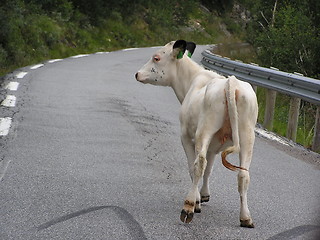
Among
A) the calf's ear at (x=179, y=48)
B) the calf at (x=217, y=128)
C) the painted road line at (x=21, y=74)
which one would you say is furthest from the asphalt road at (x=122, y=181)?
the painted road line at (x=21, y=74)

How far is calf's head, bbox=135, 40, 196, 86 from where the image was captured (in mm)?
6371

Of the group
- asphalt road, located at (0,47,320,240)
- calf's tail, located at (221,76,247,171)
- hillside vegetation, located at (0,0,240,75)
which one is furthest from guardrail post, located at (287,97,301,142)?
hillside vegetation, located at (0,0,240,75)

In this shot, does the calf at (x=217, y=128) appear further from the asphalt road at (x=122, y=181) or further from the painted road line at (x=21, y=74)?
the painted road line at (x=21, y=74)

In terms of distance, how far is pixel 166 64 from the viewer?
6.50 m

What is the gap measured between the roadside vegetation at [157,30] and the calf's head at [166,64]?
13.3 ft

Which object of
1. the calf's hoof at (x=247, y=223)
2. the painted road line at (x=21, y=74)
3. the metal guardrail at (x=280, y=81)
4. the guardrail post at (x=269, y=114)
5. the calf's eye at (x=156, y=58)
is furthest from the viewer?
the painted road line at (x=21, y=74)

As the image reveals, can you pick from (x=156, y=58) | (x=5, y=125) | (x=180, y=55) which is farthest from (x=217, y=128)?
(x=5, y=125)

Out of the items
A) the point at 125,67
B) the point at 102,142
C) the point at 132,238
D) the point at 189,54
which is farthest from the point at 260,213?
the point at 125,67

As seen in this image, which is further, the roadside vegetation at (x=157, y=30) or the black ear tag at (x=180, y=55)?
the roadside vegetation at (x=157, y=30)

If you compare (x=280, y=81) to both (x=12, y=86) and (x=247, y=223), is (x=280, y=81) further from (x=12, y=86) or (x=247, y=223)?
(x=12, y=86)

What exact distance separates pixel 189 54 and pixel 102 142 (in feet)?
7.40

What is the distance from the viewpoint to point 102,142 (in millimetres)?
8336

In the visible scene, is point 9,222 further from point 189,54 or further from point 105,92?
point 105,92

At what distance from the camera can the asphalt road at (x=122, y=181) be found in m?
4.89
